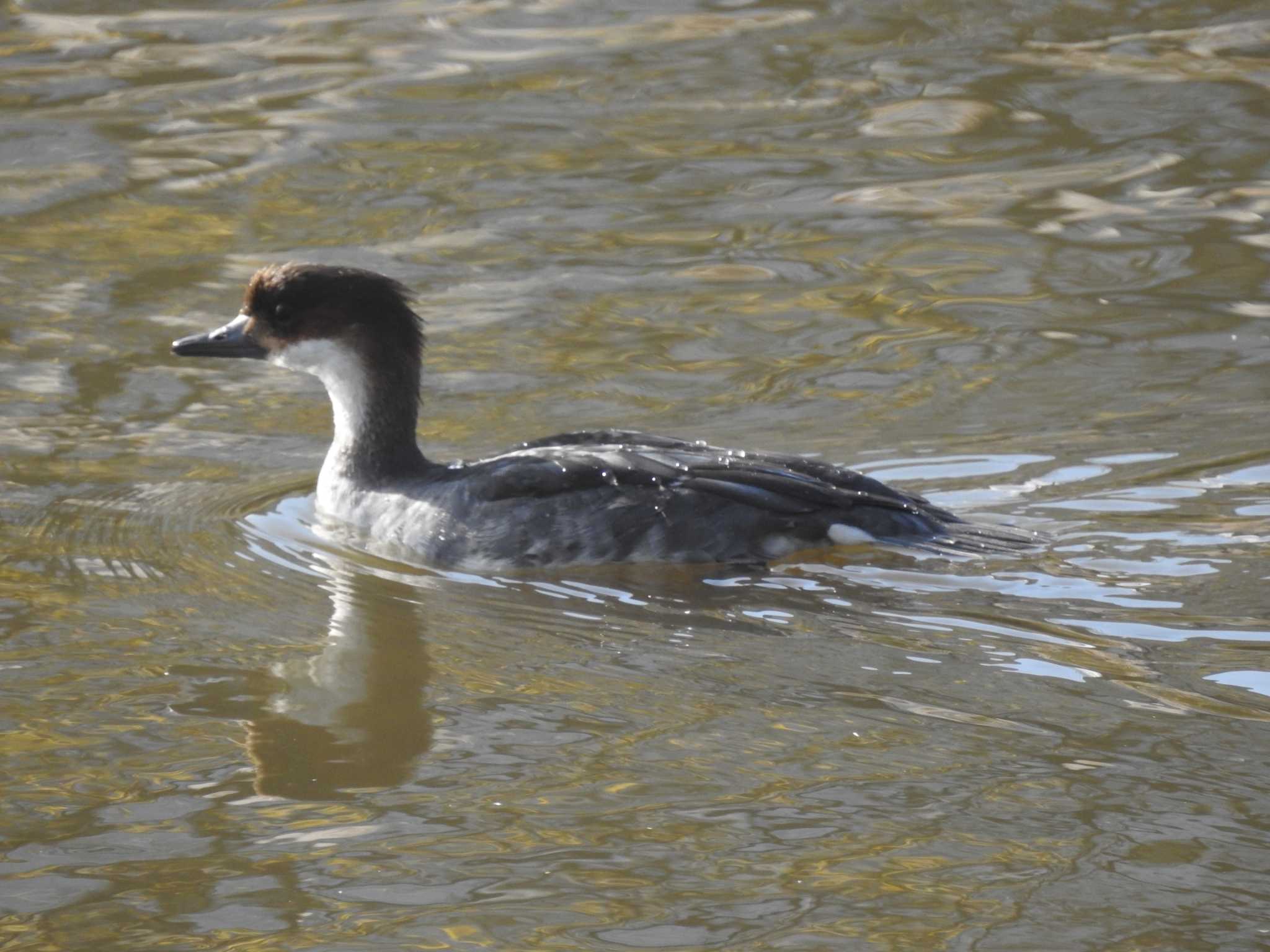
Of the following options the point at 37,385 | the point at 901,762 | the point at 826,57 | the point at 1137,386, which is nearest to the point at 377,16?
the point at 826,57

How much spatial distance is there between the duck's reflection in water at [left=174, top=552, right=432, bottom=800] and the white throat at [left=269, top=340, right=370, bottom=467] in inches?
45.7

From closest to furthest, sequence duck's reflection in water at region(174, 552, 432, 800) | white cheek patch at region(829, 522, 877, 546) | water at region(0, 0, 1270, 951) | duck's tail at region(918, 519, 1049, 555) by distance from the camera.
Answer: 1. water at region(0, 0, 1270, 951)
2. duck's reflection in water at region(174, 552, 432, 800)
3. duck's tail at region(918, 519, 1049, 555)
4. white cheek patch at region(829, 522, 877, 546)

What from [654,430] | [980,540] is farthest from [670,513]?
[654,430]

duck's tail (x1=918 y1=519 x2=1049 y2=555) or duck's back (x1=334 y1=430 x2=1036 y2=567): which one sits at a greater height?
duck's back (x1=334 y1=430 x2=1036 y2=567)

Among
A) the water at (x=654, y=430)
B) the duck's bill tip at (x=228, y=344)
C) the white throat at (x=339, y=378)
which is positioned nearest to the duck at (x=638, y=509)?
the water at (x=654, y=430)

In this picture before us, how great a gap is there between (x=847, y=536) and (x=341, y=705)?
2.23 meters

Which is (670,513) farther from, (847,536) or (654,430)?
(654,430)

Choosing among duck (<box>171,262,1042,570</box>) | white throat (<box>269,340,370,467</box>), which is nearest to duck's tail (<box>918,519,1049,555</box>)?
duck (<box>171,262,1042,570</box>)

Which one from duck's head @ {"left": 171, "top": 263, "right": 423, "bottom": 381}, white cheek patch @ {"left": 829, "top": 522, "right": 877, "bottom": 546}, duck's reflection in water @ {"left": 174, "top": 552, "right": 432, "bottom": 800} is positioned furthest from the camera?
duck's head @ {"left": 171, "top": 263, "right": 423, "bottom": 381}

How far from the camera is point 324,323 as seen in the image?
866cm

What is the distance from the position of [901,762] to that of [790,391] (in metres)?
4.21

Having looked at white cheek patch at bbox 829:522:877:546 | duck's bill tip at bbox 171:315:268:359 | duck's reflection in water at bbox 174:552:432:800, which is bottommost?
duck's reflection in water at bbox 174:552:432:800

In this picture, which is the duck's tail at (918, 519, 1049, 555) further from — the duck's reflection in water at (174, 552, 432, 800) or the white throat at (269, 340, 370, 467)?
the white throat at (269, 340, 370, 467)

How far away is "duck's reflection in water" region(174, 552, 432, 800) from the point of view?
5.91 m
